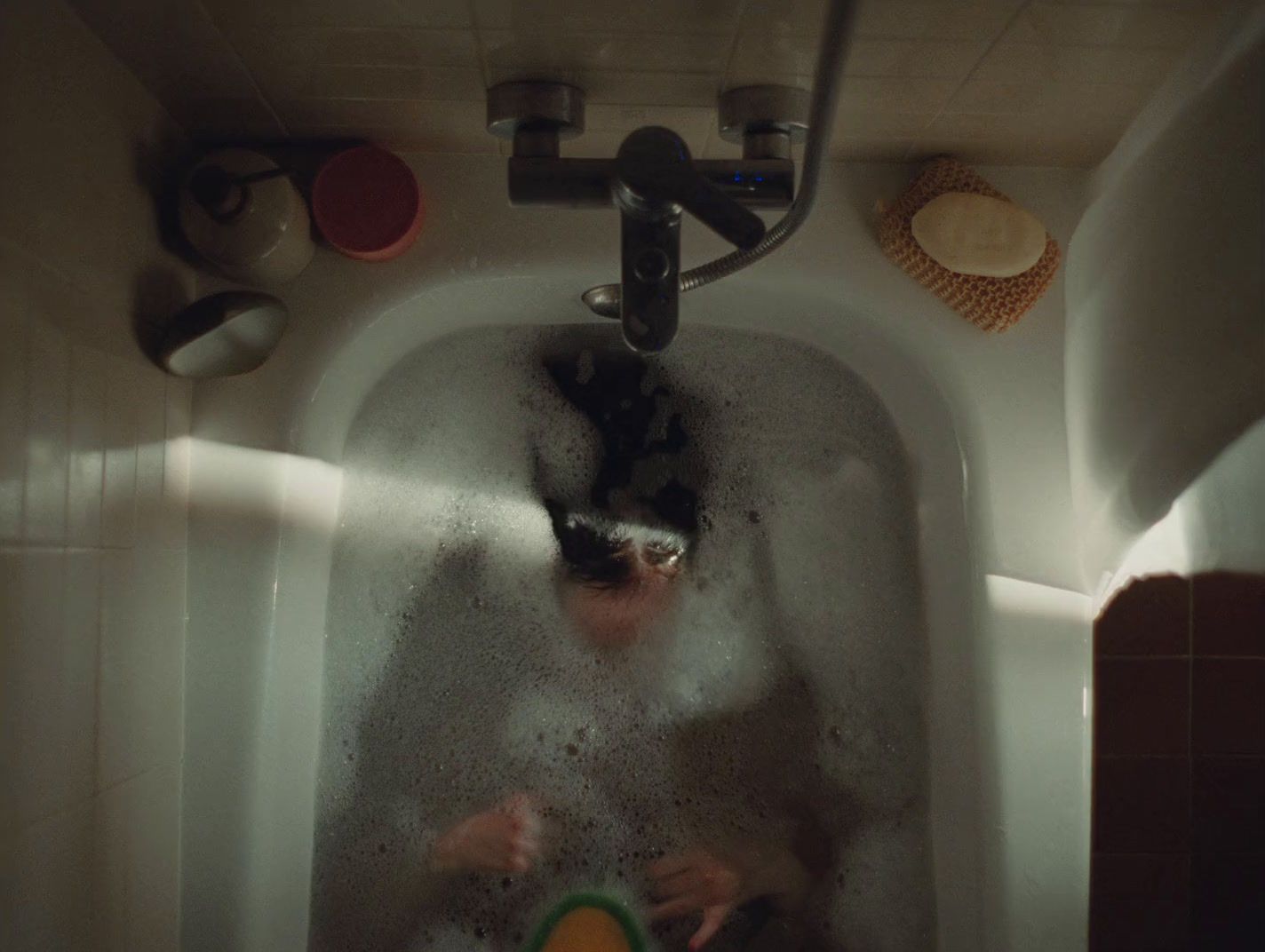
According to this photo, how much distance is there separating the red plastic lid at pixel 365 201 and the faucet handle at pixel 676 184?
1.10 feet

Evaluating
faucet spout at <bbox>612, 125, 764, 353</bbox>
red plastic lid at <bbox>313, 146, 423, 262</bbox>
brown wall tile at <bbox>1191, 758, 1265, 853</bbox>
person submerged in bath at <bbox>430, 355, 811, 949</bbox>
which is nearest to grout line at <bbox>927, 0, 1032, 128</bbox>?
faucet spout at <bbox>612, 125, 764, 353</bbox>

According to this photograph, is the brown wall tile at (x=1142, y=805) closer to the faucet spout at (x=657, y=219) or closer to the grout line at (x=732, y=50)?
the faucet spout at (x=657, y=219)

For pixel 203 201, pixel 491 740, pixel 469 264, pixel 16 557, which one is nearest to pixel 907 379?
pixel 469 264

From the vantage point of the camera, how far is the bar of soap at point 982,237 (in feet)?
3.03

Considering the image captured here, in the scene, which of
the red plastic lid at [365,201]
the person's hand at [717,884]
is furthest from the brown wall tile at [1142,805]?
the red plastic lid at [365,201]

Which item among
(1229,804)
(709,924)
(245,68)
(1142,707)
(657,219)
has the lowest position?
(709,924)

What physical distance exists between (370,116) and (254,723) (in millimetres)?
620

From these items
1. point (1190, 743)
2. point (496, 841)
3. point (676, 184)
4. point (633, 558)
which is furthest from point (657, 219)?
point (1190, 743)

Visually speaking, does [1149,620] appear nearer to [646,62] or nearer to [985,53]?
[985,53]

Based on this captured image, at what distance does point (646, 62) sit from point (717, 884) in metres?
0.89

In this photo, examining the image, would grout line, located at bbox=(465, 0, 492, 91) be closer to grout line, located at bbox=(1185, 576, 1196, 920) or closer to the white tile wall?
the white tile wall

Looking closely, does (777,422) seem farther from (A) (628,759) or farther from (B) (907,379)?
(A) (628,759)

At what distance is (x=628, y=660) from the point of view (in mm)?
1088

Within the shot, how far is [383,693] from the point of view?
3.42 feet
